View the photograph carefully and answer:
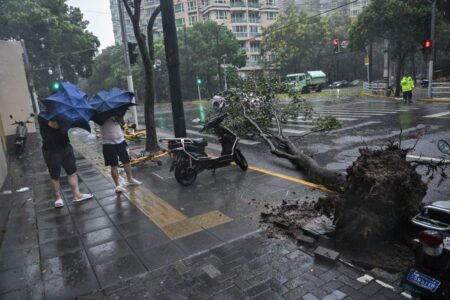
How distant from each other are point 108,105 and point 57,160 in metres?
1.34

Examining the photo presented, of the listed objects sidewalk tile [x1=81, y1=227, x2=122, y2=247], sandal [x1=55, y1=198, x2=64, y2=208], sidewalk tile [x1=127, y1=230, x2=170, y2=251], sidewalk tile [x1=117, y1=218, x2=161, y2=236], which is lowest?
sidewalk tile [x1=81, y1=227, x2=122, y2=247]

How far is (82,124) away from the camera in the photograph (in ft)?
19.5

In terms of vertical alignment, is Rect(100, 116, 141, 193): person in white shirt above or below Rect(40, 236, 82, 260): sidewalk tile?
above

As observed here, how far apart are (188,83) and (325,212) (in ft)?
144

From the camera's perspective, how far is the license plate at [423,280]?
8.49ft

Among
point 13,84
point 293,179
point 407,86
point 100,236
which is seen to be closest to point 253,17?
point 407,86

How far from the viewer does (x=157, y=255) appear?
4188 millimetres

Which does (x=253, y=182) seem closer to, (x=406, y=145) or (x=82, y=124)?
(x=82, y=124)

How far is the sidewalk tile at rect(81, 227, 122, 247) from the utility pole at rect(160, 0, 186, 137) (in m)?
4.07

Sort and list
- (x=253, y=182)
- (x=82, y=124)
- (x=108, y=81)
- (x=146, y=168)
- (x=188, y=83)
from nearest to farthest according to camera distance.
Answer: (x=82, y=124) → (x=253, y=182) → (x=146, y=168) → (x=188, y=83) → (x=108, y=81)

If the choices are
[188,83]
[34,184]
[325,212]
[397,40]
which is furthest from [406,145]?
[188,83]

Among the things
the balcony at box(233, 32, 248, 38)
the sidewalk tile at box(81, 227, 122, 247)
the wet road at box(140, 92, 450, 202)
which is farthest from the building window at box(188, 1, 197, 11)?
the sidewalk tile at box(81, 227, 122, 247)

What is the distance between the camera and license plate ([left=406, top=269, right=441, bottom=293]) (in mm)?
2588

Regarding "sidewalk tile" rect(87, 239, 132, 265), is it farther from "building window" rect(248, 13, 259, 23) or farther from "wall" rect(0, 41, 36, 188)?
"building window" rect(248, 13, 259, 23)
